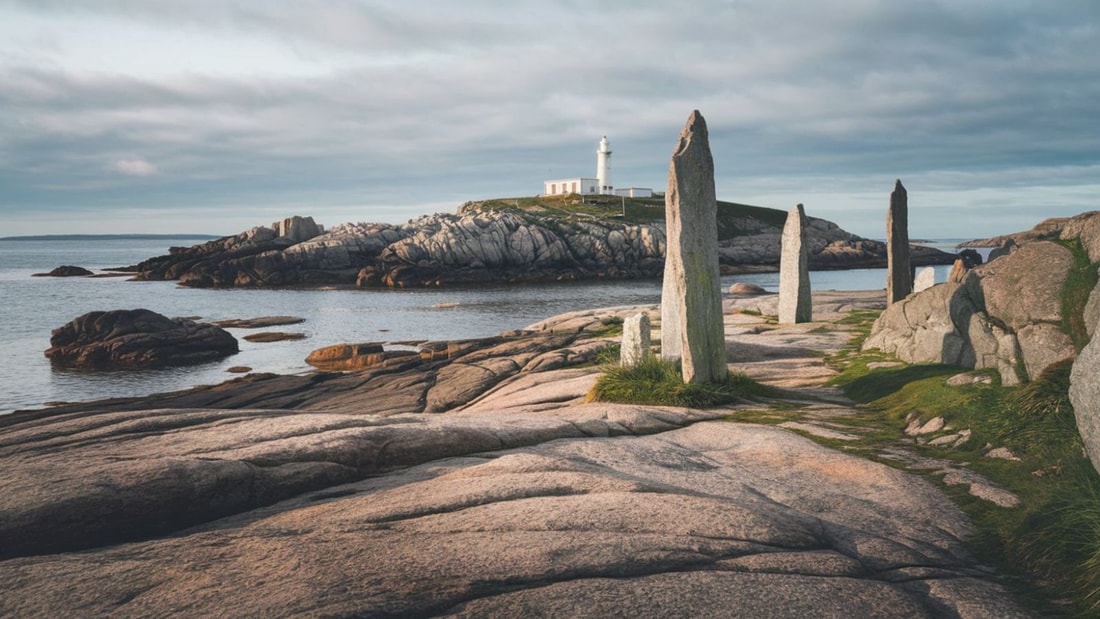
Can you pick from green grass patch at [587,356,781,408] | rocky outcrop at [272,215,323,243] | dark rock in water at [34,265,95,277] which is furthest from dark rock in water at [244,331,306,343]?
dark rock in water at [34,265,95,277]

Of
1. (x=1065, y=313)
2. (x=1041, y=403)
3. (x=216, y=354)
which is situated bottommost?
(x=216, y=354)

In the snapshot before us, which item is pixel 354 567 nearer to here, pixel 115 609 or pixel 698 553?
pixel 115 609

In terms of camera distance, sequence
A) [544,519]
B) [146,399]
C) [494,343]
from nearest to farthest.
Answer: [544,519]
[146,399]
[494,343]

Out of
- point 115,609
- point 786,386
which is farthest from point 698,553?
point 786,386

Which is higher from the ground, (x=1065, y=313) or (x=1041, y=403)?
(x=1065, y=313)

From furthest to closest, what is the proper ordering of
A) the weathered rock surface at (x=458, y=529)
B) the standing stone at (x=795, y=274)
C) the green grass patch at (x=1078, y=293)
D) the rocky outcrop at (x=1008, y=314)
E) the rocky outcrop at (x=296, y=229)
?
the rocky outcrop at (x=296, y=229)
the standing stone at (x=795, y=274)
the rocky outcrop at (x=1008, y=314)
the green grass patch at (x=1078, y=293)
the weathered rock surface at (x=458, y=529)

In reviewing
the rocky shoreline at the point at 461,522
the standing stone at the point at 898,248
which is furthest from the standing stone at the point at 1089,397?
the standing stone at the point at 898,248

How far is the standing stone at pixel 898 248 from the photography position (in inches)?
1220

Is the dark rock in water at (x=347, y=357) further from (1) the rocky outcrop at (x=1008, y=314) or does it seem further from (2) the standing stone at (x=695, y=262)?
(1) the rocky outcrop at (x=1008, y=314)

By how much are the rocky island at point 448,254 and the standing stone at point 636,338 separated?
3286 inches

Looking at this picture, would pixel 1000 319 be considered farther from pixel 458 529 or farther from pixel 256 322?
pixel 256 322

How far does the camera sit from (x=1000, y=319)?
59.2 ft

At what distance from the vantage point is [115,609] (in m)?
6.96

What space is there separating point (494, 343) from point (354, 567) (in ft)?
98.5
